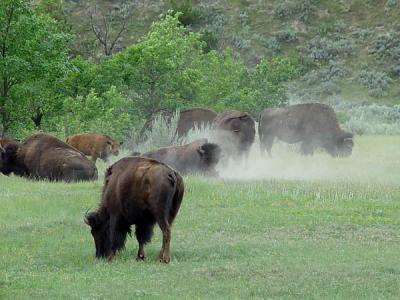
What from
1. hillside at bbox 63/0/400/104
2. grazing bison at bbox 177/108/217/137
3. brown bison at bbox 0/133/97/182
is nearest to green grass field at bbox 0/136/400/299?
brown bison at bbox 0/133/97/182

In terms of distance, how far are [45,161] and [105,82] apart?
1420 centimetres

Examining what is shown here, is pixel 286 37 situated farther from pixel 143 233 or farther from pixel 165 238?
pixel 165 238

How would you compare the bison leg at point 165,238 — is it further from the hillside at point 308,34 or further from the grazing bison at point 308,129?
the hillside at point 308,34

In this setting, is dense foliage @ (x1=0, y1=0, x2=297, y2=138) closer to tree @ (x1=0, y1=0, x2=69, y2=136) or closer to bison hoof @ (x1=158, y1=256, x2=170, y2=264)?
tree @ (x1=0, y1=0, x2=69, y2=136)

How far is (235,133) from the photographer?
2625 centimetres

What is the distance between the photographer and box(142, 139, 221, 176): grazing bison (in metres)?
22.6

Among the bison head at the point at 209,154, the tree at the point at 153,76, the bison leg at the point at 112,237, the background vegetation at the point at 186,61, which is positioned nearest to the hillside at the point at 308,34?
the background vegetation at the point at 186,61

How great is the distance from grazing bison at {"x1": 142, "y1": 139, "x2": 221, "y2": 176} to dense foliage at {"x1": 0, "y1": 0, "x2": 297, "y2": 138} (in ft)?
22.1

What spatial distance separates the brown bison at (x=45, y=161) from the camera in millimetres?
21484

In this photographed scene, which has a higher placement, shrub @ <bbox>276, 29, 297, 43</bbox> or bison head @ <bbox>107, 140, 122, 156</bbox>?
shrub @ <bbox>276, 29, 297, 43</bbox>

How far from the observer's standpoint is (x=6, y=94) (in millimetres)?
28797

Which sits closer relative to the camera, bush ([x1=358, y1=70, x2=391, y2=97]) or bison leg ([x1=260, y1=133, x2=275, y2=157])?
bison leg ([x1=260, y1=133, x2=275, y2=157])

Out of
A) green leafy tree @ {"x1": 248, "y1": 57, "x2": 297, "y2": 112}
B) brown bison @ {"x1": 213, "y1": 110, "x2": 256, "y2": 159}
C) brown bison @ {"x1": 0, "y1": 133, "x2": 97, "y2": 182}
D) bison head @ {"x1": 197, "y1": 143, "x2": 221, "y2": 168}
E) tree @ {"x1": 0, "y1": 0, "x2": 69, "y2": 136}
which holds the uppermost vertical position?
green leafy tree @ {"x1": 248, "y1": 57, "x2": 297, "y2": 112}

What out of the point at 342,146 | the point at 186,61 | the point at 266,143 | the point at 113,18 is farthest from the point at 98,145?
the point at 113,18
